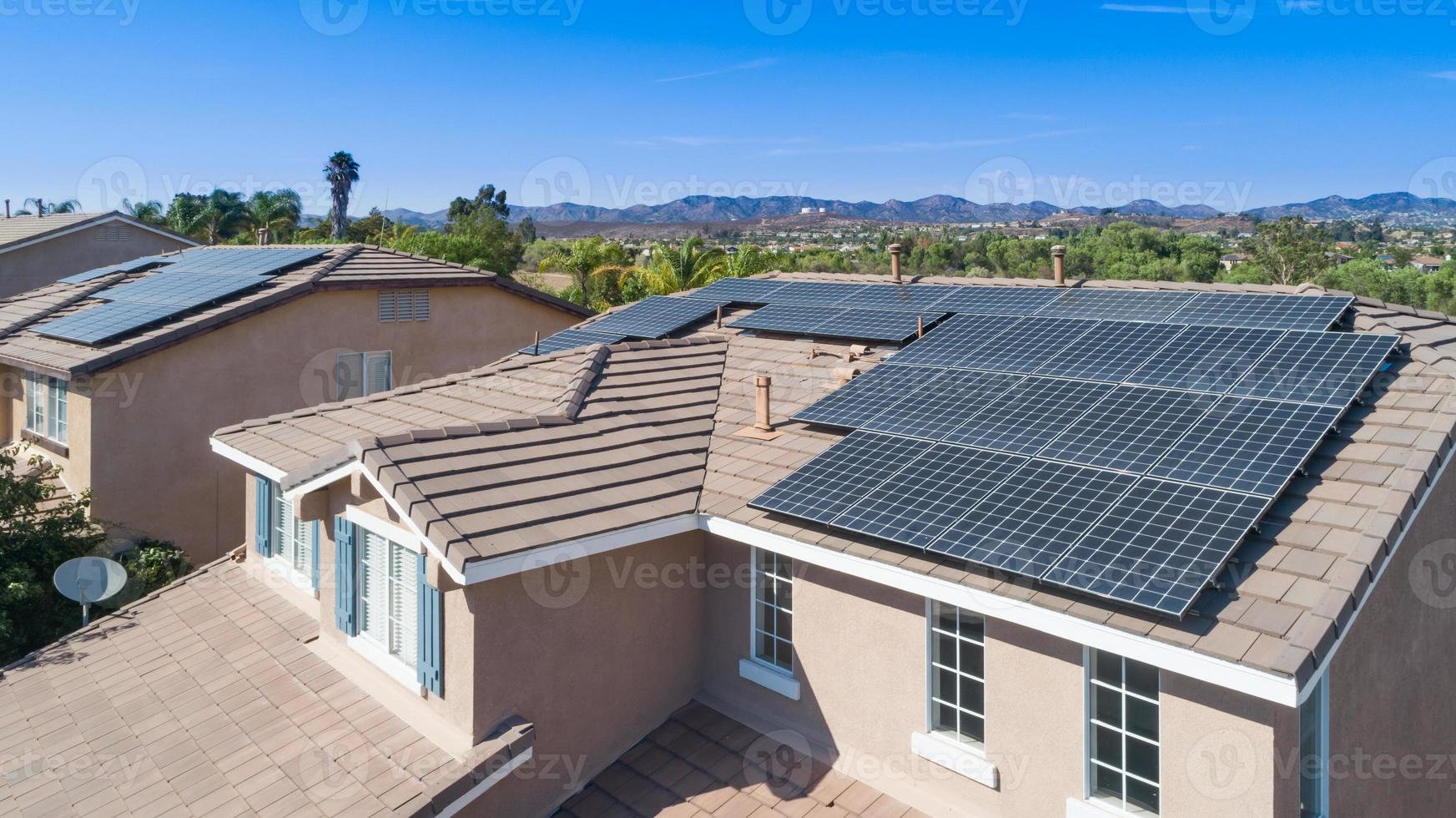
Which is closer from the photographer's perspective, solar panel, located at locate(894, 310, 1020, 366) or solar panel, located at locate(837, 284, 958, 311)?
solar panel, located at locate(894, 310, 1020, 366)

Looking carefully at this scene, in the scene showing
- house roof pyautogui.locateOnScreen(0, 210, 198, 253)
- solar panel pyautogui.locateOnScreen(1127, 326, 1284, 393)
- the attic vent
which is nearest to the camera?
solar panel pyautogui.locateOnScreen(1127, 326, 1284, 393)

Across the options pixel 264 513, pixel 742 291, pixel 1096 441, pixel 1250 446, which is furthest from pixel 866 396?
pixel 264 513

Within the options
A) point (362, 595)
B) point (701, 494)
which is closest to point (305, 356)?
point (362, 595)

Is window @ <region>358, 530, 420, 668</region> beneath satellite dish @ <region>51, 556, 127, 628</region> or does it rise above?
above

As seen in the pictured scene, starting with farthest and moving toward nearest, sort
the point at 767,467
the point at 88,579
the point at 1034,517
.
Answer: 1. the point at 88,579
2. the point at 767,467
3. the point at 1034,517

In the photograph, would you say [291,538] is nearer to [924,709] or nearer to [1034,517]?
[924,709]

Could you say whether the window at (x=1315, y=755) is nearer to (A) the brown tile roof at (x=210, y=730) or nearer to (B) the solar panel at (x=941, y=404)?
(B) the solar panel at (x=941, y=404)

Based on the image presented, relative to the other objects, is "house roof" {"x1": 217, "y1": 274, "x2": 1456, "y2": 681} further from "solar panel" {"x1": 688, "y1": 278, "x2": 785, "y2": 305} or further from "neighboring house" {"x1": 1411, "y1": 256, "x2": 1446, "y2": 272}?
"neighboring house" {"x1": 1411, "y1": 256, "x2": 1446, "y2": 272}

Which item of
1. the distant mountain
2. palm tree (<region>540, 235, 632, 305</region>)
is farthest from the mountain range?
palm tree (<region>540, 235, 632, 305</region>)
